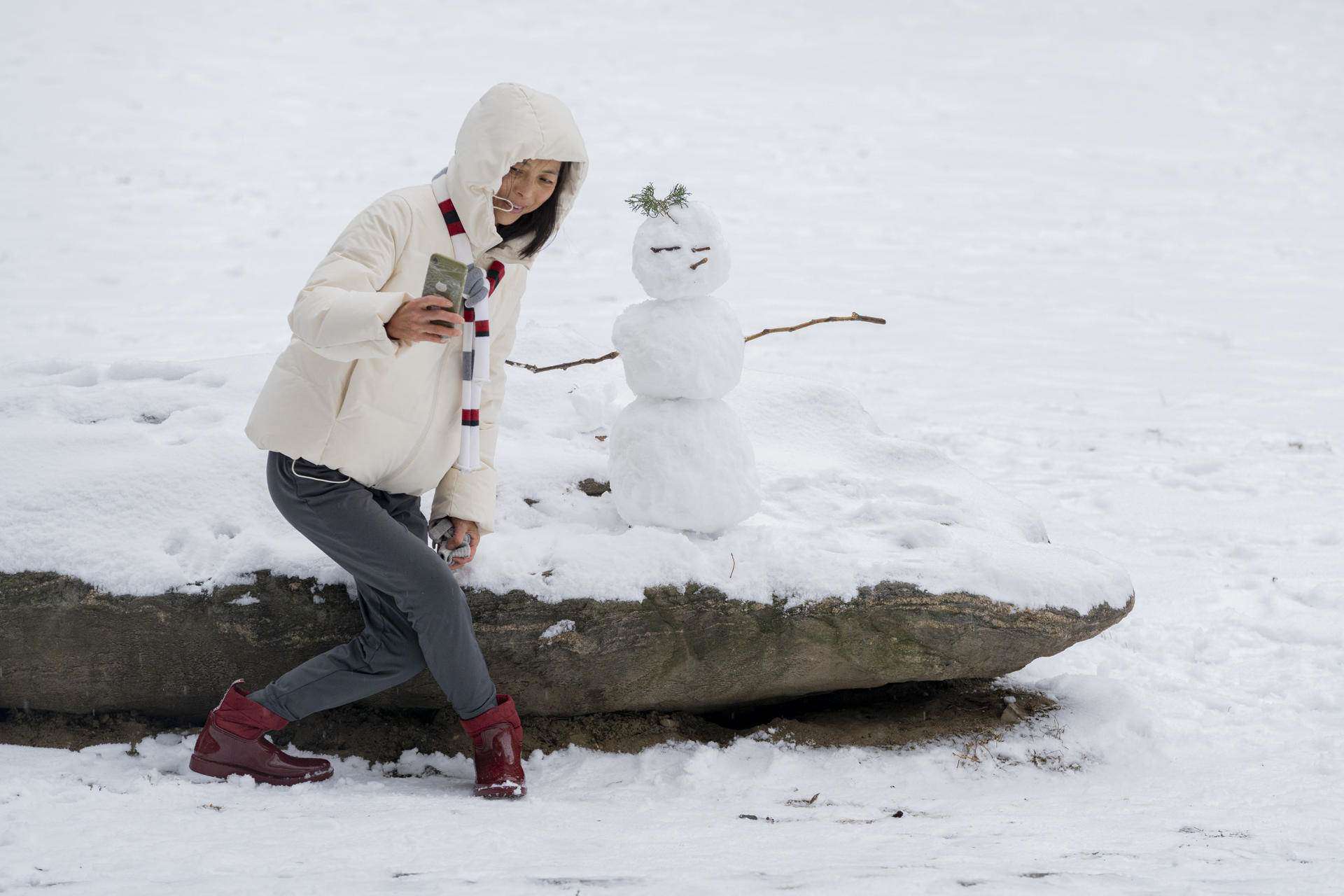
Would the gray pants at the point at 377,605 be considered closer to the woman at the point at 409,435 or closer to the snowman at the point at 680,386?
the woman at the point at 409,435

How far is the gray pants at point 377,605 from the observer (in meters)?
3.04

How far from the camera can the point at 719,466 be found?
3715mm

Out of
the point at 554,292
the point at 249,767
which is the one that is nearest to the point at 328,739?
the point at 249,767

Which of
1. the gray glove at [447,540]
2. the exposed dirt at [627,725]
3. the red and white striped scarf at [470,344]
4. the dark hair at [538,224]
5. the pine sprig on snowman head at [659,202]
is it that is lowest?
the exposed dirt at [627,725]

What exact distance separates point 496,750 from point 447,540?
2.18 feet

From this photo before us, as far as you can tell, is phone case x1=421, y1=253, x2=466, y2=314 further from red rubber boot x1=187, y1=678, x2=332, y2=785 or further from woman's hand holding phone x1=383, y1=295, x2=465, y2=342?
red rubber boot x1=187, y1=678, x2=332, y2=785

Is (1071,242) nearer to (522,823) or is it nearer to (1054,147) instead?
(1054,147)

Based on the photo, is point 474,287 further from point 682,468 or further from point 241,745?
point 241,745

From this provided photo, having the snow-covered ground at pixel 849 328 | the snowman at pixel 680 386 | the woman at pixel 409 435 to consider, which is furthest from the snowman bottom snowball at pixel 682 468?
the woman at pixel 409 435

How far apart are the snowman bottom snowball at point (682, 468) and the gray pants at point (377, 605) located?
0.76m

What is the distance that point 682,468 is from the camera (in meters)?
3.70

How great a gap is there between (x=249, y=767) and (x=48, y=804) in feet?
1.69

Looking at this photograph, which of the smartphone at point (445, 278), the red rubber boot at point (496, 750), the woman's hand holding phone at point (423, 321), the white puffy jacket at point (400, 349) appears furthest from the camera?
the red rubber boot at point (496, 750)

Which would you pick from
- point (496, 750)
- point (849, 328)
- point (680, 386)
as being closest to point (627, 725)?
point (496, 750)
